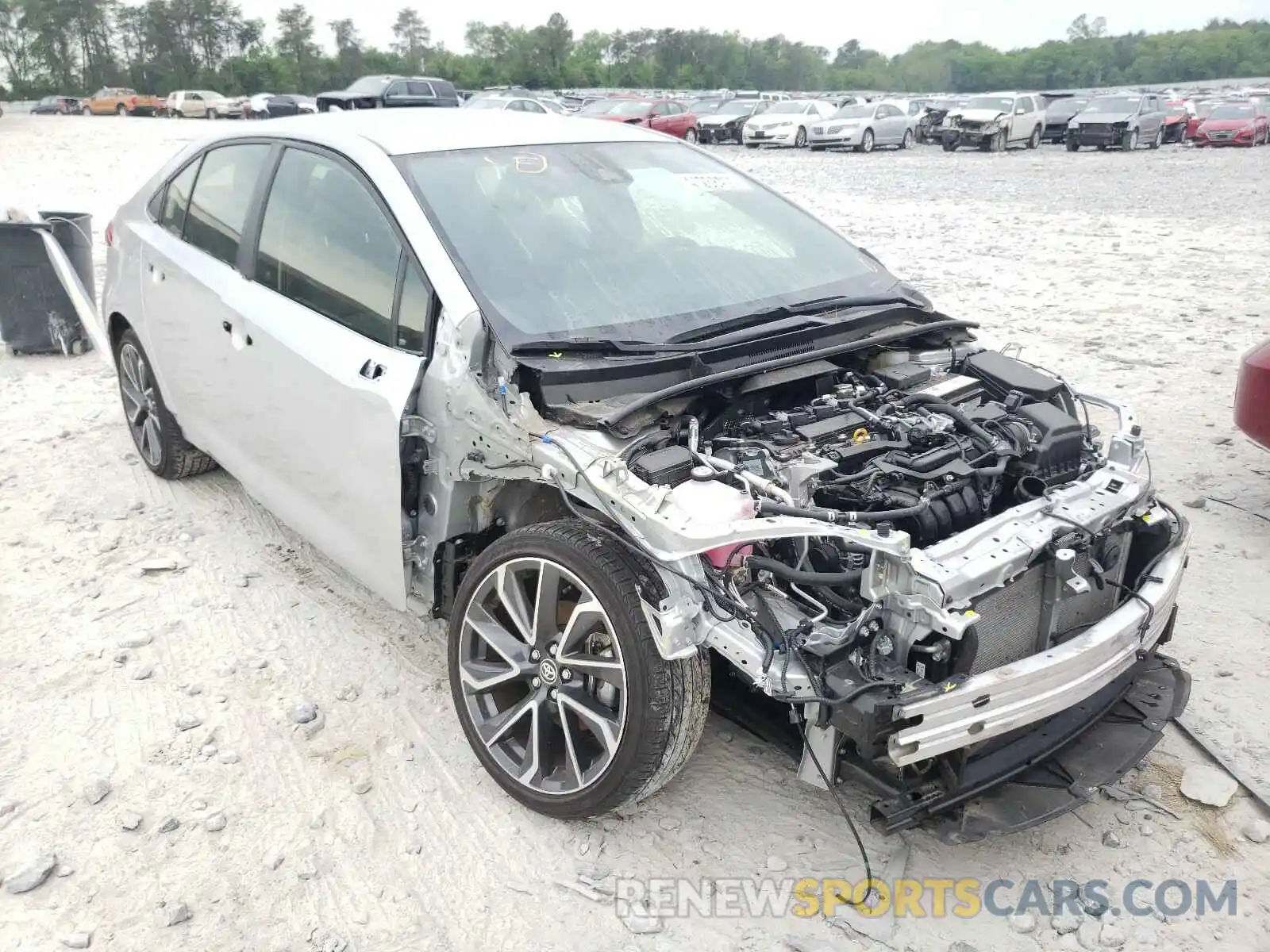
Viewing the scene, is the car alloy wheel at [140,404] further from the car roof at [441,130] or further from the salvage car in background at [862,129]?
the salvage car in background at [862,129]

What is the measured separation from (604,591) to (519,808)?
2.84 ft

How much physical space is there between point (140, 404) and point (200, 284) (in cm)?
136

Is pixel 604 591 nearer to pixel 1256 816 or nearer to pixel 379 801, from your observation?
pixel 379 801

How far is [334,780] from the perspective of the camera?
3.20 meters

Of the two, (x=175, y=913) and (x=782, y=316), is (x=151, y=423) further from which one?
(x=782, y=316)

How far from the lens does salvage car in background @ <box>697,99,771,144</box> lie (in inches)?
1198

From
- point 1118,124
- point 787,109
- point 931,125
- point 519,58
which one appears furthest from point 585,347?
point 519,58

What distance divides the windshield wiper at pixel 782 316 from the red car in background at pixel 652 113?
1009 inches

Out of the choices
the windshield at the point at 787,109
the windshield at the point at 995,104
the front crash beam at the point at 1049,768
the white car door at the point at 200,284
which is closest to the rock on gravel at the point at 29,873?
the white car door at the point at 200,284

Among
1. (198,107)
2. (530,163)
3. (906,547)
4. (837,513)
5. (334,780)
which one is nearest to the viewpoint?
(906,547)

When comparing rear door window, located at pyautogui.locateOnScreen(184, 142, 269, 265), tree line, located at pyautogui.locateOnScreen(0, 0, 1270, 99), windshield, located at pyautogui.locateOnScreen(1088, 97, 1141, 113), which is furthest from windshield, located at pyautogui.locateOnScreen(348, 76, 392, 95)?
tree line, located at pyautogui.locateOnScreen(0, 0, 1270, 99)

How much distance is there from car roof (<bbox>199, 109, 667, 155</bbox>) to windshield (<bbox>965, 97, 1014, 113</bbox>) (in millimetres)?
25603

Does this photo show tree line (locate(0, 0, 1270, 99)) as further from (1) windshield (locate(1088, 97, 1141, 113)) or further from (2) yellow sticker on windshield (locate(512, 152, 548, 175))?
(2) yellow sticker on windshield (locate(512, 152, 548, 175))

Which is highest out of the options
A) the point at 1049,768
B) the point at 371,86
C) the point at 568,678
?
the point at 371,86
